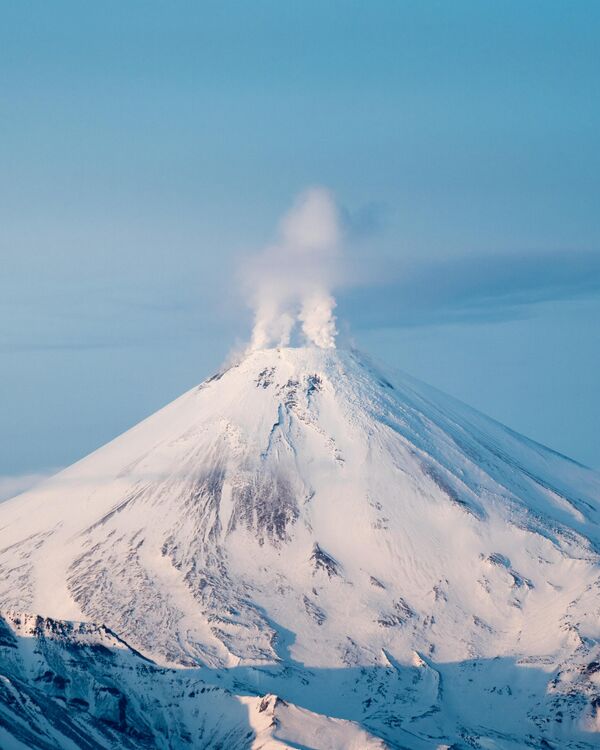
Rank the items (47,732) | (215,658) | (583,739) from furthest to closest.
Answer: (215,658) → (583,739) → (47,732)

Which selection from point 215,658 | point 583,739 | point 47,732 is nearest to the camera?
point 47,732

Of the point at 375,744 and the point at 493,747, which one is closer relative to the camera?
the point at 375,744

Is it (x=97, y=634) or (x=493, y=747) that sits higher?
(x=97, y=634)

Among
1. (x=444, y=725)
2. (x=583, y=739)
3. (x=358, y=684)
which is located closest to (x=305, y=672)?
(x=358, y=684)

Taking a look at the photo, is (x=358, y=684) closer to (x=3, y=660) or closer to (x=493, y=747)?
(x=493, y=747)

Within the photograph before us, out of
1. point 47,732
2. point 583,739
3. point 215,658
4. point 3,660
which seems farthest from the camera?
point 215,658

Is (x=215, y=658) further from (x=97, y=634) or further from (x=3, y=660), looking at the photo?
(x=3, y=660)

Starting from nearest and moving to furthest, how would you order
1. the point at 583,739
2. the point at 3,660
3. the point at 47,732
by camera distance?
→ the point at 47,732 < the point at 3,660 < the point at 583,739

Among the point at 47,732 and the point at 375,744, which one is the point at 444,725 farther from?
the point at 47,732

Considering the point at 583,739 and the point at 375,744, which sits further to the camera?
the point at 583,739

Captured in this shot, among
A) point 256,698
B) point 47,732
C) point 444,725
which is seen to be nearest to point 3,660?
point 47,732
